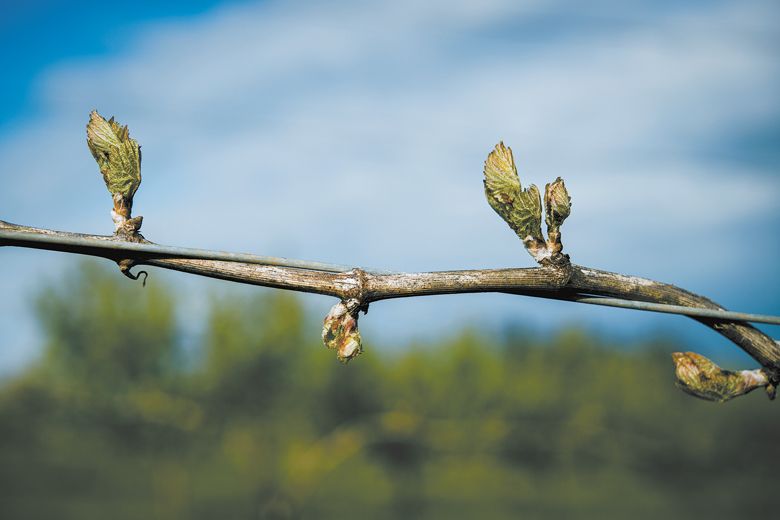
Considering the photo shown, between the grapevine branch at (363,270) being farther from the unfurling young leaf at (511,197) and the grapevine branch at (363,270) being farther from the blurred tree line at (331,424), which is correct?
the blurred tree line at (331,424)

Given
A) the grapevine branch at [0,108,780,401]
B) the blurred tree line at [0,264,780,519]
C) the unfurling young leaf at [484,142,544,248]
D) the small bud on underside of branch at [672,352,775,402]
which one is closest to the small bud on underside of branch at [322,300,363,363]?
the grapevine branch at [0,108,780,401]

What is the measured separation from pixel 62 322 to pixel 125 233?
65.6 feet

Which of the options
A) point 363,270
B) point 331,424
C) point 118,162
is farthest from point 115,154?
point 331,424

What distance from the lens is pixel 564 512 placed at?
20.3 meters

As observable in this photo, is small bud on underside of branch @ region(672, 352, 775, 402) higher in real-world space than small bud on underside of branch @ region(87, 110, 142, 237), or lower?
lower

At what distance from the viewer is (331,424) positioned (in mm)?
20281

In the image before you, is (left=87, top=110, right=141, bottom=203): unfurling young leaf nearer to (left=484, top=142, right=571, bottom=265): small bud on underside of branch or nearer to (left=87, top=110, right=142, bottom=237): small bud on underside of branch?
(left=87, top=110, right=142, bottom=237): small bud on underside of branch

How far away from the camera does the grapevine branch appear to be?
3.91ft

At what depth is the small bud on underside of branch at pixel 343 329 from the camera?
125cm

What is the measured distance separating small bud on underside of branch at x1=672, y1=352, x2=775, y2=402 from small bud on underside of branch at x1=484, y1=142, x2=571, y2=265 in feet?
1.31

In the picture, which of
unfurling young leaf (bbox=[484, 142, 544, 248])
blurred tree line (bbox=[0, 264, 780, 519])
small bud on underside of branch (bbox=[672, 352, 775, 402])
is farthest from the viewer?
blurred tree line (bbox=[0, 264, 780, 519])

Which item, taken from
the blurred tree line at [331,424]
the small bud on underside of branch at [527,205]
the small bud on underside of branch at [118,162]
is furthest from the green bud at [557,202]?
the blurred tree line at [331,424]

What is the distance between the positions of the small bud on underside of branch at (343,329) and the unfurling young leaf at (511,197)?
0.36 meters

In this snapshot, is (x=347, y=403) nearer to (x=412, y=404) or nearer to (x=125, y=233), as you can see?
(x=412, y=404)
